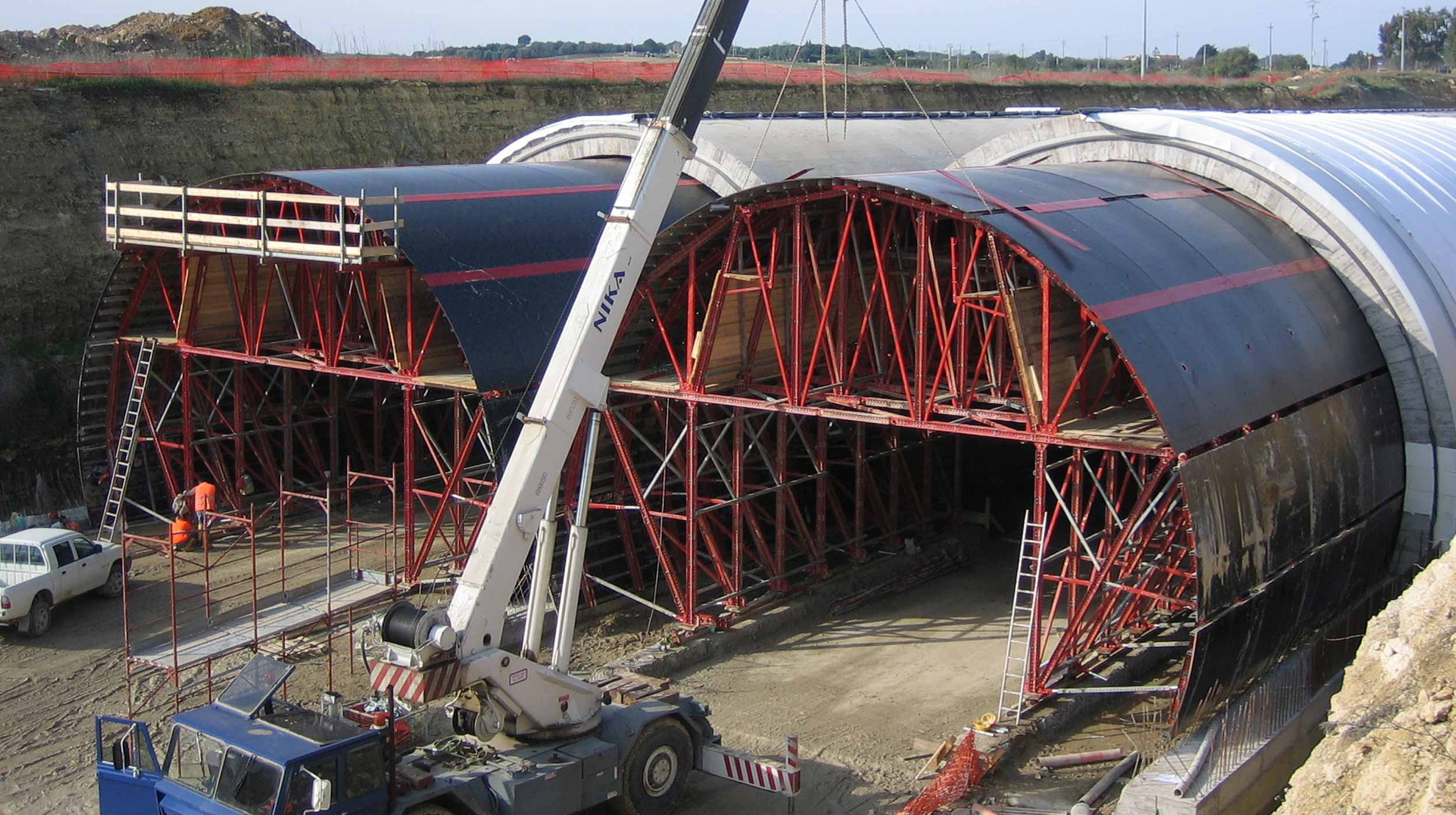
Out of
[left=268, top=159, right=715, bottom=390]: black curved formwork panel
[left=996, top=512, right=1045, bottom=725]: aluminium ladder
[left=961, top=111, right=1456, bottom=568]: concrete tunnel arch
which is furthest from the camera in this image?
[left=268, top=159, right=715, bottom=390]: black curved formwork panel

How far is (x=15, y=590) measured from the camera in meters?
18.6

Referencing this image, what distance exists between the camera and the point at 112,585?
2052cm

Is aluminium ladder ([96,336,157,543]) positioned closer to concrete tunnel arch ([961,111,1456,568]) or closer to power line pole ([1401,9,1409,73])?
concrete tunnel arch ([961,111,1456,568])

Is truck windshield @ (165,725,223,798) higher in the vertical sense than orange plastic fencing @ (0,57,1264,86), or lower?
lower

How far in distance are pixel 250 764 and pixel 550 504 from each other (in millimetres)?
3504

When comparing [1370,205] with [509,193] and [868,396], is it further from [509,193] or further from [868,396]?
[509,193]

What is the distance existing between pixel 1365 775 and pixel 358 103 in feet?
112

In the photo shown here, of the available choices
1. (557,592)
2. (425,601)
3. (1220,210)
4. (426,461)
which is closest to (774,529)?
(557,592)

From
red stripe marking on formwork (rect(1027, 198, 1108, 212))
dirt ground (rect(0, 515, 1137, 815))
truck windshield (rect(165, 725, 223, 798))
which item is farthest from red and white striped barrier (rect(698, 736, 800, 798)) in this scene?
red stripe marking on formwork (rect(1027, 198, 1108, 212))

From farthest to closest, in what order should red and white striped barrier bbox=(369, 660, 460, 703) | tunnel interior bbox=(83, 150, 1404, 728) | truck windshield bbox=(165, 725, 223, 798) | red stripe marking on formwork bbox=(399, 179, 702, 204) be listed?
red stripe marking on formwork bbox=(399, 179, 702, 204), tunnel interior bbox=(83, 150, 1404, 728), red and white striped barrier bbox=(369, 660, 460, 703), truck windshield bbox=(165, 725, 223, 798)

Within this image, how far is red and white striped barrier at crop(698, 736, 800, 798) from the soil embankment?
1745 centimetres

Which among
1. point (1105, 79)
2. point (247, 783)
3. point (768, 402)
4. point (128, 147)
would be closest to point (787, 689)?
point (768, 402)

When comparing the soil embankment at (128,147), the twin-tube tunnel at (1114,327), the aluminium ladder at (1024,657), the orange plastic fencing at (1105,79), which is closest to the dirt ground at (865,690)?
the aluminium ladder at (1024,657)

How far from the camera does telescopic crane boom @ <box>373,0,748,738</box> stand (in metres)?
12.1
